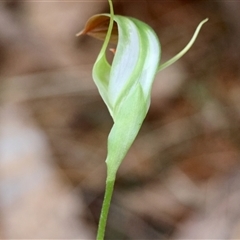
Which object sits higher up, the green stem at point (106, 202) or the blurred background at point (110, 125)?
the green stem at point (106, 202)

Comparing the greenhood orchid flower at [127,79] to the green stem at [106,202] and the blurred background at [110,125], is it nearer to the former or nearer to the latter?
the green stem at [106,202]


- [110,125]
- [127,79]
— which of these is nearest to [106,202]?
[127,79]

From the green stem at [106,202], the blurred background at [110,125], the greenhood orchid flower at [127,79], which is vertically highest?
the greenhood orchid flower at [127,79]

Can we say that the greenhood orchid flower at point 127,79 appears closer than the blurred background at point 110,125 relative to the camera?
Yes

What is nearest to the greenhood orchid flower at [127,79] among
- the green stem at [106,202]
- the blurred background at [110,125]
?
the green stem at [106,202]

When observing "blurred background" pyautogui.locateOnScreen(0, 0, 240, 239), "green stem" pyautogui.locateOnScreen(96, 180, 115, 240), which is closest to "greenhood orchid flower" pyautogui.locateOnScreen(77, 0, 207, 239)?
"green stem" pyautogui.locateOnScreen(96, 180, 115, 240)

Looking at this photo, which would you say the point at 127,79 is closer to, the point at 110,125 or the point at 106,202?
the point at 106,202
